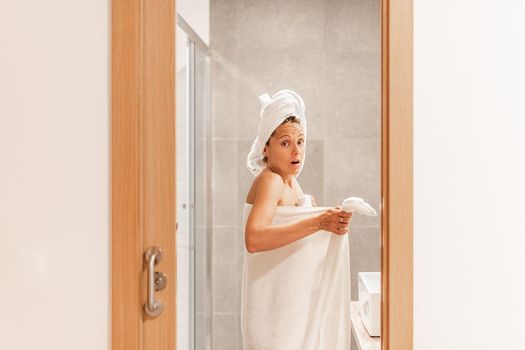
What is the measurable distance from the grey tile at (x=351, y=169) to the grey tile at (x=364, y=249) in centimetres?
18

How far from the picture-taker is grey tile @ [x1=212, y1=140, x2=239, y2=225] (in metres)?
2.51

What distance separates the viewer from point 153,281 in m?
1.25

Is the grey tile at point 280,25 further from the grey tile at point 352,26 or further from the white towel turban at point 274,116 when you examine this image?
the white towel turban at point 274,116

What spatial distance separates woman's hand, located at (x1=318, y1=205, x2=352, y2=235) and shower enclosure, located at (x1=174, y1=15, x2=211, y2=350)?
0.90m

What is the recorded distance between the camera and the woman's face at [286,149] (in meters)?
1.85

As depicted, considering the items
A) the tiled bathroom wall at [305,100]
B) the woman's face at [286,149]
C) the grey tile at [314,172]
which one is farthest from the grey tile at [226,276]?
the woman's face at [286,149]

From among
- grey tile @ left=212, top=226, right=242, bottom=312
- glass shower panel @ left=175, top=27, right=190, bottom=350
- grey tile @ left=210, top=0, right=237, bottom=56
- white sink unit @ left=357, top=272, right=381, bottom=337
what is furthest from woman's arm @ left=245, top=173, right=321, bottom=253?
grey tile @ left=210, top=0, right=237, bottom=56

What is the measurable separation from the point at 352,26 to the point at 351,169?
58 centimetres

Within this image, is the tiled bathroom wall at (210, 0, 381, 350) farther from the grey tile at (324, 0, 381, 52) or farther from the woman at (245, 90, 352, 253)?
the woman at (245, 90, 352, 253)

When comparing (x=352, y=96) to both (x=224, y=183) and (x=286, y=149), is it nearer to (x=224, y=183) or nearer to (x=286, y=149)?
(x=286, y=149)

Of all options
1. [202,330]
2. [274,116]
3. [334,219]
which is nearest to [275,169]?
[274,116]

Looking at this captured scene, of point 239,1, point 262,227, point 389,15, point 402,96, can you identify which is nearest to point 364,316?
point 262,227
